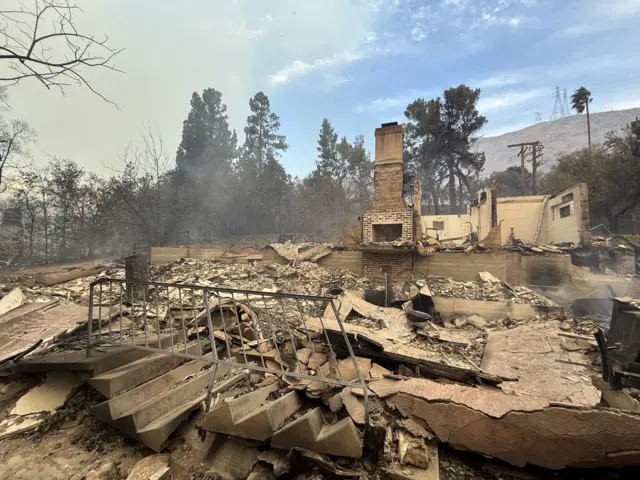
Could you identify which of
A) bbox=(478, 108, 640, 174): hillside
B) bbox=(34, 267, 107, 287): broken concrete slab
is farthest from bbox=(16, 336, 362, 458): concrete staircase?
bbox=(478, 108, 640, 174): hillside

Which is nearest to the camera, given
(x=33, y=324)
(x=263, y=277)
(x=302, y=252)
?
(x=33, y=324)

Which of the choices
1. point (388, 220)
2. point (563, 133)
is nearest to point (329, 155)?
point (388, 220)

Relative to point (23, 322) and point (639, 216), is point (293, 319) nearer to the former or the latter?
point (23, 322)

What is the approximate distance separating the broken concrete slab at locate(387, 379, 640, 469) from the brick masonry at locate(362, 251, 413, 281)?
6.97 m

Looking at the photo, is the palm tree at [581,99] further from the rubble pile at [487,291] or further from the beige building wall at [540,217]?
the rubble pile at [487,291]

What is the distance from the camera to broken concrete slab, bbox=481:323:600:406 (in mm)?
2904

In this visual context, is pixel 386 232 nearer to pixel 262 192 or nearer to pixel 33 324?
pixel 33 324

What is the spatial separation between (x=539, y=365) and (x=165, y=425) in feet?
14.0

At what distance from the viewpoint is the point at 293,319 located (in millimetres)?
4590

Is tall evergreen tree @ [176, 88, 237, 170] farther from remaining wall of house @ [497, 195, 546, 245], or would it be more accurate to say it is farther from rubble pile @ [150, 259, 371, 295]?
remaining wall of house @ [497, 195, 546, 245]

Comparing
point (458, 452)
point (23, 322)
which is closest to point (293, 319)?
point (458, 452)

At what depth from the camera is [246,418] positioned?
2.02m

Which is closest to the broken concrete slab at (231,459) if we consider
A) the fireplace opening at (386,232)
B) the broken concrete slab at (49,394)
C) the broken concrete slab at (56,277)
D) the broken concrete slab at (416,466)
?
the broken concrete slab at (416,466)

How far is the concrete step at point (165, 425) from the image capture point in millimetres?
2111
